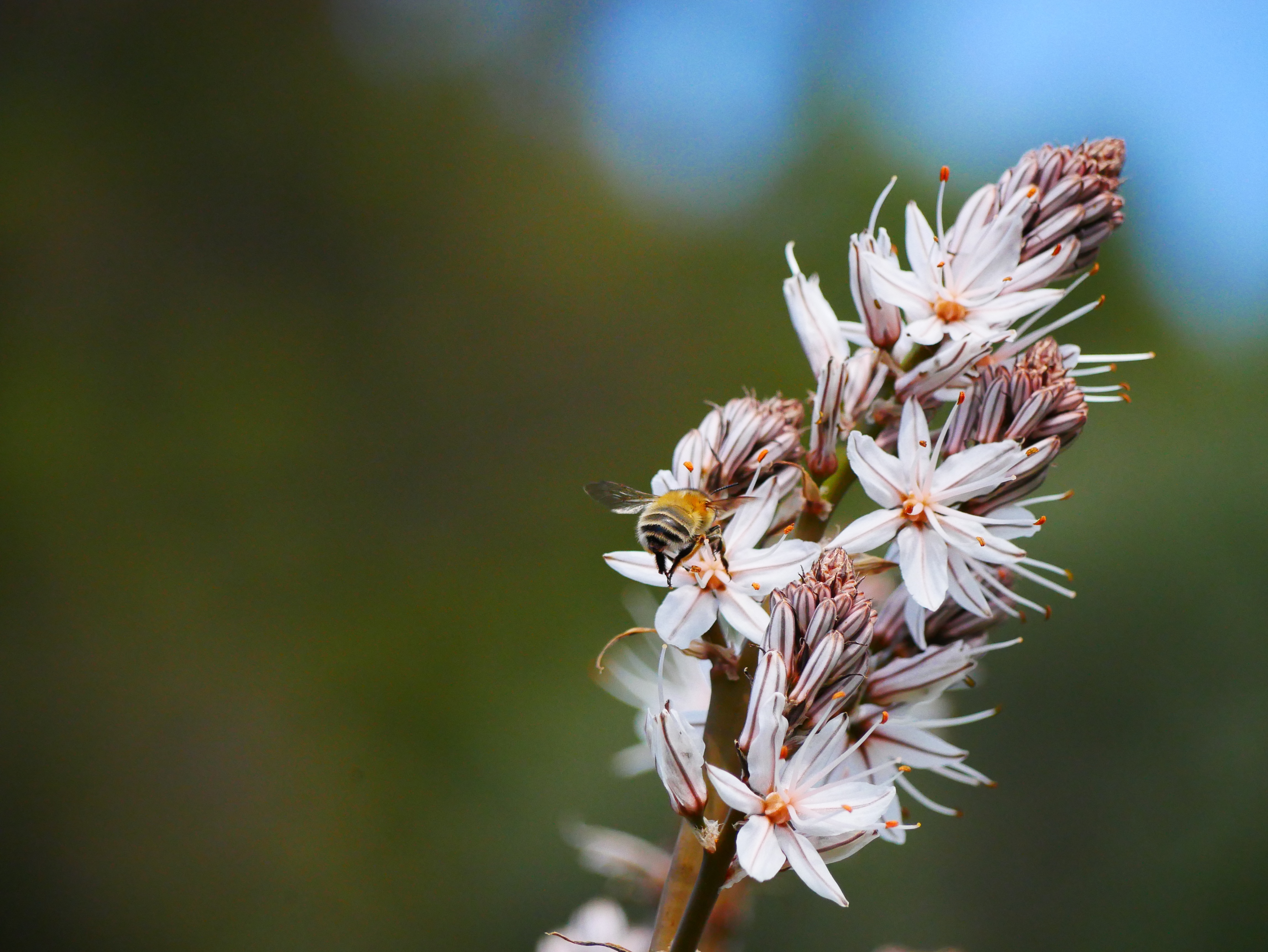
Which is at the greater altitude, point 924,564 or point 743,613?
point 924,564

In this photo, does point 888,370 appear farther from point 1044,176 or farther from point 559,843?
point 559,843

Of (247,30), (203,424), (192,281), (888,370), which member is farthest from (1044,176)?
(247,30)

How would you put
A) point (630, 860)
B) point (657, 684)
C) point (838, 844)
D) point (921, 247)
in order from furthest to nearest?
point (657, 684)
point (630, 860)
point (921, 247)
point (838, 844)

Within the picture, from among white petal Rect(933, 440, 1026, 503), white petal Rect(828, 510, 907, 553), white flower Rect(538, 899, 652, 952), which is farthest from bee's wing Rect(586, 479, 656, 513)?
white flower Rect(538, 899, 652, 952)

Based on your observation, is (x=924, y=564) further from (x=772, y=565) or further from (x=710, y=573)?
(x=710, y=573)

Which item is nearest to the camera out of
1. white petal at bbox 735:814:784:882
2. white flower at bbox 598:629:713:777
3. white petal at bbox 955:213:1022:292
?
white petal at bbox 735:814:784:882

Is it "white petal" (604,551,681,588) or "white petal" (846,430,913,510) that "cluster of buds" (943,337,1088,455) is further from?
"white petal" (604,551,681,588)

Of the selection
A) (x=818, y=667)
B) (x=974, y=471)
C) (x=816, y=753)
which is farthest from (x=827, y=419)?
(x=816, y=753)
